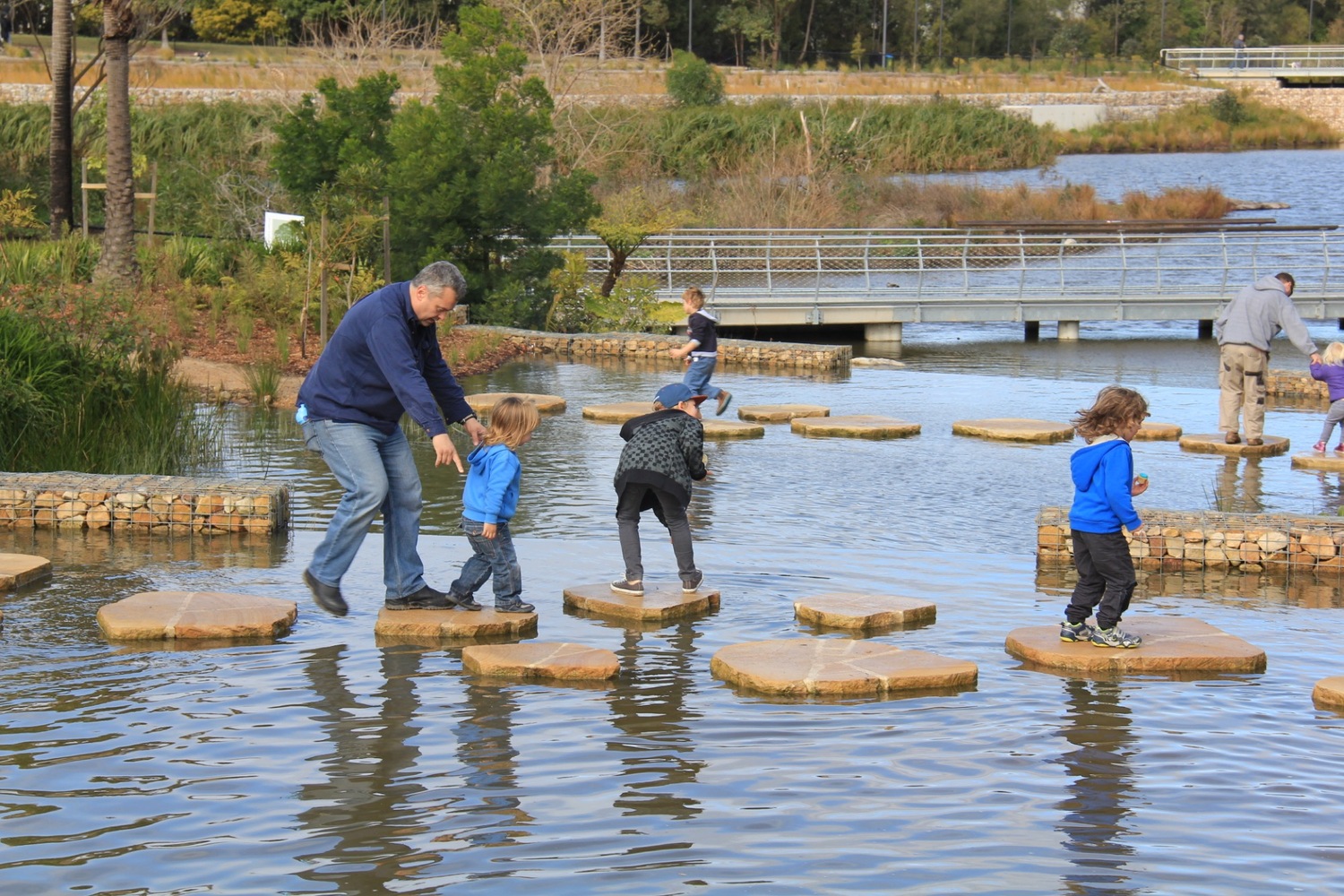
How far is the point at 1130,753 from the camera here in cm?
570

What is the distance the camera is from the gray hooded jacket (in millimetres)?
13375

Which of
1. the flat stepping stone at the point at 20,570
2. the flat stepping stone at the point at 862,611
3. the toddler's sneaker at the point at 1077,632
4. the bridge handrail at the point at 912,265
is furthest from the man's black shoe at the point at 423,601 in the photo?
the bridge handrail at the point at 912,265

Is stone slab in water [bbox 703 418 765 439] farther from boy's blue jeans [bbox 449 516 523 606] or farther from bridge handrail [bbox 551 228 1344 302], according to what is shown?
bridge handrail [bbox 551 228 1344 302]

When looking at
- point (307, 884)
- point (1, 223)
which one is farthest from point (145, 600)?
point (1, 223)

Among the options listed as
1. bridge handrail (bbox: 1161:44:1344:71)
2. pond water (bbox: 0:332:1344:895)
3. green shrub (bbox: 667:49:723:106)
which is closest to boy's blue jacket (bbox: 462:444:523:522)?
pond water (bbox: 0:332:1344:895)

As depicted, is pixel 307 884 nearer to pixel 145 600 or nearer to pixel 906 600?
pixel 145 600

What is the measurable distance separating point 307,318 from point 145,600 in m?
11.8

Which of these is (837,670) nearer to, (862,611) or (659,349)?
(862,611)

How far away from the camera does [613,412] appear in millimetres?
14367

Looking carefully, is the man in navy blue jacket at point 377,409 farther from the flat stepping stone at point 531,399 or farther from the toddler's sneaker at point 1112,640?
the flat stepping stone at point 531,399

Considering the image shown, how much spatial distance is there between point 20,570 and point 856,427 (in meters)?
7.55

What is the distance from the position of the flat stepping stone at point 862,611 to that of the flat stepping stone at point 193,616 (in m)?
2.43

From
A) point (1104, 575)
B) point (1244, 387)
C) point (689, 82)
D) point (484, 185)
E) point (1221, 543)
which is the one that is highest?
point (689, 82)

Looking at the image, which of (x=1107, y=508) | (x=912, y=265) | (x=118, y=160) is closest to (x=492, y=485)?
(x=1107, y=508)
